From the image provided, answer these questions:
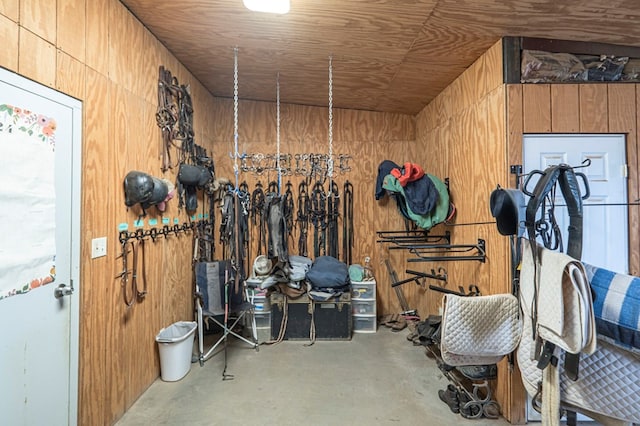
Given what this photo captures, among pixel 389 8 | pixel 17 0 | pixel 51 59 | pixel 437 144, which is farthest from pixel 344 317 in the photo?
pixel 17 0

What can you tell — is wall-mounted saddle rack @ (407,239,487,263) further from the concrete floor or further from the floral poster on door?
the floral poster on door

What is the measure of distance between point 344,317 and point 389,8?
2.92 m

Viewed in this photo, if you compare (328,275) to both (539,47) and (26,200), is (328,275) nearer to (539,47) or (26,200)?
(26,200)

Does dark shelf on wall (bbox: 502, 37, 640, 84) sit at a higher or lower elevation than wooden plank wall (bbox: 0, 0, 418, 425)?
higher

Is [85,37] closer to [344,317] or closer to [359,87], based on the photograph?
[359,87]

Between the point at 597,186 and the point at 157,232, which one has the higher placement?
the point at 597,186

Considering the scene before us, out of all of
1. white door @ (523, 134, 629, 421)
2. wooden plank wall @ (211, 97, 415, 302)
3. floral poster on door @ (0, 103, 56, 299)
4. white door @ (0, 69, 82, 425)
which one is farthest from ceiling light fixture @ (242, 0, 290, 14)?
wooden plank wall @ (211, 97, 415, 302)

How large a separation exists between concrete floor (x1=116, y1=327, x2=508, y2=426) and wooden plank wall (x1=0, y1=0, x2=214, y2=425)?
352 millimetres

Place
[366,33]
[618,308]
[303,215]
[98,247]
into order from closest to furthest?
[618,308]
[98,247]
[366,33]
[303,215]

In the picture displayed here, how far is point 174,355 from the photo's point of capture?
2570 millimetres

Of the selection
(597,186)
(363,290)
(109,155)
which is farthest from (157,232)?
(597,186)

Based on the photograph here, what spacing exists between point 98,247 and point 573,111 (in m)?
3.36

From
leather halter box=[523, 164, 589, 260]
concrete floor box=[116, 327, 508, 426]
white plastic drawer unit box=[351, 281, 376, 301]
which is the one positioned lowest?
concrete floor box=[116, 327, 508, 426]

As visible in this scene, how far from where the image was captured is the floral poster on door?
137 cm
